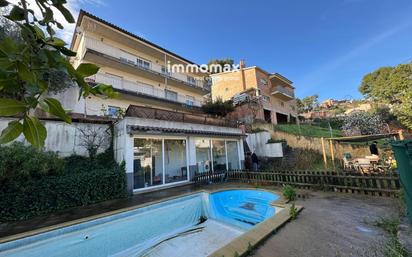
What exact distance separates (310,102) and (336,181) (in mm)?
51130

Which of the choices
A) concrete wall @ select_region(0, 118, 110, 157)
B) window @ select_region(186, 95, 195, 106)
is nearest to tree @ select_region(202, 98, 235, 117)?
window @ select_region(186, 95, 195, 106)

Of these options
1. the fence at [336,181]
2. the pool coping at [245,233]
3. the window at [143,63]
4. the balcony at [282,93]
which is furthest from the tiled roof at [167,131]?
the balcony at [282,93]

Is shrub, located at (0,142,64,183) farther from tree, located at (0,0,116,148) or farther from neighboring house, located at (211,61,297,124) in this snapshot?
neighboring house, located at (211,61,297,124)

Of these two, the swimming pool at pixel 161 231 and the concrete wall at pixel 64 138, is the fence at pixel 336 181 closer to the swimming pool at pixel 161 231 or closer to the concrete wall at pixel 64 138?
→ the swimming pool at pixel 161 231

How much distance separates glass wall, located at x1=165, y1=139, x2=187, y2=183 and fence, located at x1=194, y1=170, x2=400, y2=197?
397cm

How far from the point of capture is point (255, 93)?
24.8m

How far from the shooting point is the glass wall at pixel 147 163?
10234 millimetres

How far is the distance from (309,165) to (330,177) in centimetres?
715

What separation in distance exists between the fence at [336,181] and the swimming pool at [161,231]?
1858 mm

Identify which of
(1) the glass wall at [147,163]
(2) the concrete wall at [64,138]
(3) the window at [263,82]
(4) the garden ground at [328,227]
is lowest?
(4) the garden ground at [328,227]

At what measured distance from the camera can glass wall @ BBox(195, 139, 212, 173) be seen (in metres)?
13.4

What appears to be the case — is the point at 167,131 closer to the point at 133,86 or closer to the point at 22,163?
the point at 22,163

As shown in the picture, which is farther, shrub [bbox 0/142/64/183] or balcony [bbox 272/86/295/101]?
balcony [bbox 272/86/295/101]

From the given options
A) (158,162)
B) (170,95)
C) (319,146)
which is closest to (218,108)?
(170,95)
